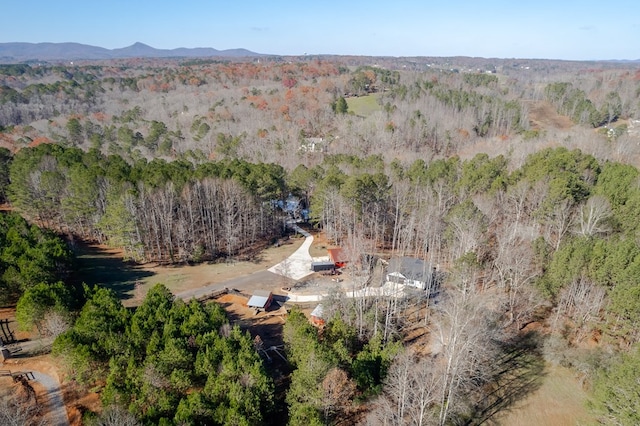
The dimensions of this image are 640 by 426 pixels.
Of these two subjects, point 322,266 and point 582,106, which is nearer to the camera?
point 322,266

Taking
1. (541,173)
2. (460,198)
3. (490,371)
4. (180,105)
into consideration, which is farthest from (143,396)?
(180,105)

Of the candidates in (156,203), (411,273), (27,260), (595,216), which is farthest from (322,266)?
(27,260)

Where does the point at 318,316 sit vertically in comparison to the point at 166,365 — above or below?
below

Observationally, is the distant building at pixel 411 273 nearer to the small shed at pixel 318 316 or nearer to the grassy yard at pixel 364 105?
the small shed at pixel 318 316

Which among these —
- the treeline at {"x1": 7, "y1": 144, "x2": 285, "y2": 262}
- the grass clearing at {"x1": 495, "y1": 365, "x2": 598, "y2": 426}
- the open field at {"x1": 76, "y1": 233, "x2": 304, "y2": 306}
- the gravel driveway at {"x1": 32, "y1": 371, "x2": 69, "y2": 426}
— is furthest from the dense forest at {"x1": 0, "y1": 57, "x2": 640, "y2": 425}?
the open field at {"x1": 76, "y1": 233, "x2": 304, "y2": 306}

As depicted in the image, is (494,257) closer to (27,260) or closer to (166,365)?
(166,365)

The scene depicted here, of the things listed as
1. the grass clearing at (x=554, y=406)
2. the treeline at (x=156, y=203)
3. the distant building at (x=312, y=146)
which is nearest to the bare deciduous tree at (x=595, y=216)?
the grass clearing at (x=554, y=406)
